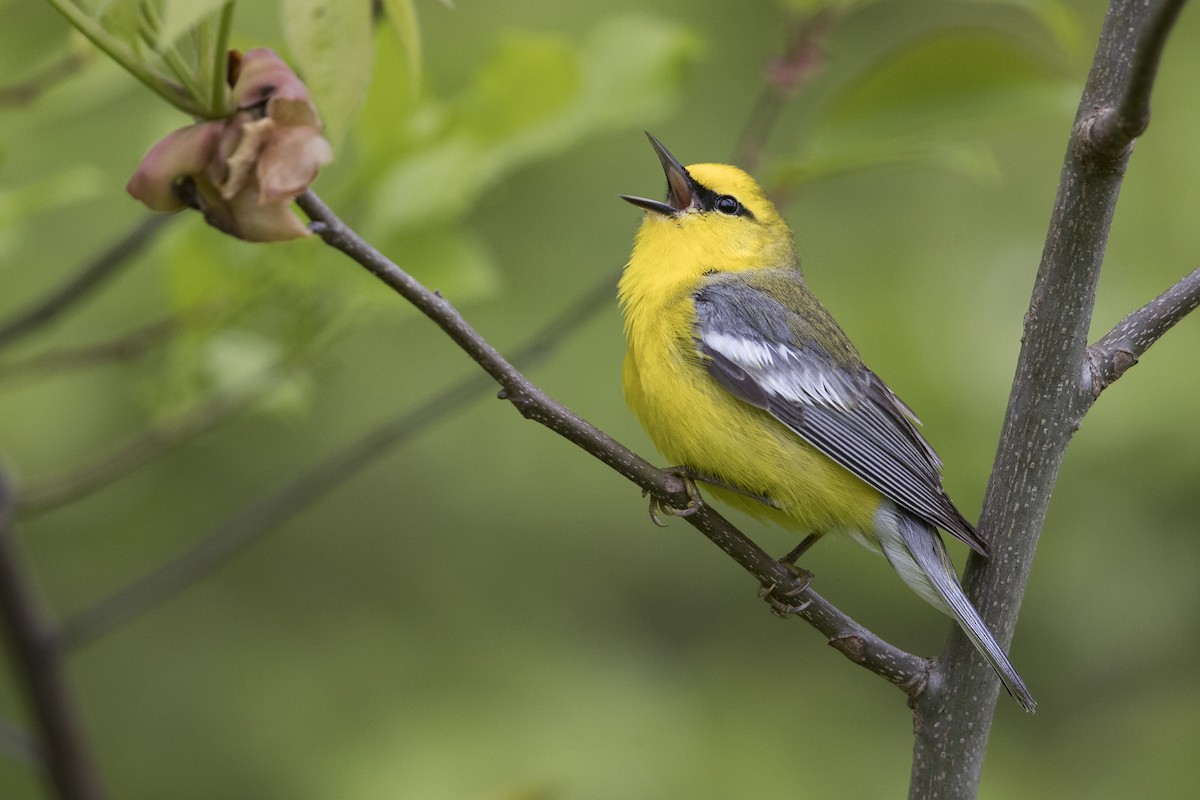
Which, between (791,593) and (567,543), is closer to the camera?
(791,593)

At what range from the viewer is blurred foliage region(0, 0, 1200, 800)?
3.26 metres

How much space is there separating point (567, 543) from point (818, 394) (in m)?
1.02

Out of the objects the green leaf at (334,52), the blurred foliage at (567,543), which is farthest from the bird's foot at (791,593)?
the green leaf at (334,52)

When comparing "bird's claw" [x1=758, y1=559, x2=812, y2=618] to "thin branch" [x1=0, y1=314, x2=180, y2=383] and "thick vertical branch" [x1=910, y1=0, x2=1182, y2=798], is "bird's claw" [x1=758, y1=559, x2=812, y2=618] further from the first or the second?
"thin branch" [x1=0, y1=314, x2=180, y2=383]

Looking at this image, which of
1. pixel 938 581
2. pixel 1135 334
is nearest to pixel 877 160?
pixel 1135 334

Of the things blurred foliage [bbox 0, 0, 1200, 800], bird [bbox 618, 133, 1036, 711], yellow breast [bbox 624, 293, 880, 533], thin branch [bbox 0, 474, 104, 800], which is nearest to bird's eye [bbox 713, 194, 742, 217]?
bird [bbox 618, 133, 1036, 711]

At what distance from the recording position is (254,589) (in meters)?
3.89

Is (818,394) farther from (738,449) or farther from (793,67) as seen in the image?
(793,67)

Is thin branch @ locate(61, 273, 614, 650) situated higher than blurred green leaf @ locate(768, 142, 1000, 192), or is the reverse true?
blurred green leaf @ locate(768, 142, 1000, 192)

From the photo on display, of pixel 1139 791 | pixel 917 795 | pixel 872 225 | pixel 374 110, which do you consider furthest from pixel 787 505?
pixel 872 225

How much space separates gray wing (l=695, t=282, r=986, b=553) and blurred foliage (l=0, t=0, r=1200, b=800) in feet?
0.93

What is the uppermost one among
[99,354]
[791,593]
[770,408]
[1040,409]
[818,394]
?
[818,394]

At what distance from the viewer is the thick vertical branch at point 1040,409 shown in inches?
66.8

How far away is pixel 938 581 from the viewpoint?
2.53 metres
